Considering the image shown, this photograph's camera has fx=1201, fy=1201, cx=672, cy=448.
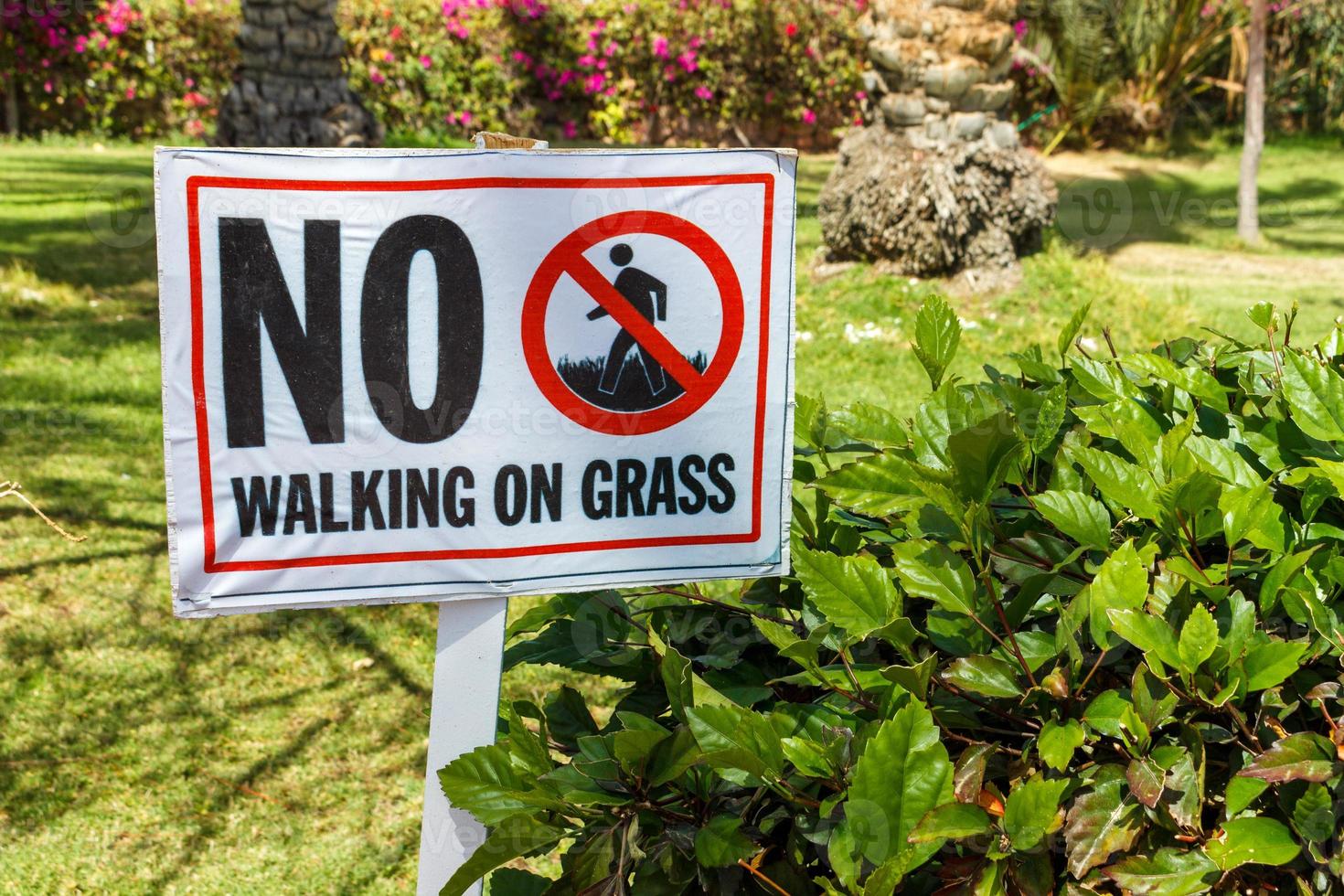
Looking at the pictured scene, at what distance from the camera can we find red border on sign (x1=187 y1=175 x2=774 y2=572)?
1534 mm

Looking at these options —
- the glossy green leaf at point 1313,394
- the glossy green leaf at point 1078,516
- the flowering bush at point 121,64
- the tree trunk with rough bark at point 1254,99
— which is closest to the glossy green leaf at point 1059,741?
the glossy green leaf at point 1078,516

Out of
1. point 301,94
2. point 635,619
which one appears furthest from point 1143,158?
point 635,619

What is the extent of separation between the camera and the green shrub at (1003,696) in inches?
47.2

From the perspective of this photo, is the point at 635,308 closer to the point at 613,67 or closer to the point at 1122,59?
the point at 613,67

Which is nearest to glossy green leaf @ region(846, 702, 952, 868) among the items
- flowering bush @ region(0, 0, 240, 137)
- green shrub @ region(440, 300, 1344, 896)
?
green shrub @ region(440, 300, 1344, 896)

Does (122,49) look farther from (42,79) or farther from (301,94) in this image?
(301,94)

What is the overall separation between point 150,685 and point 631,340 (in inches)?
95.0

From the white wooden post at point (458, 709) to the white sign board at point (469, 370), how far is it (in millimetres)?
57

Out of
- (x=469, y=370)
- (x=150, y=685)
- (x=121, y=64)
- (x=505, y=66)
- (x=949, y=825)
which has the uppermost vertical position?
(x=505, y=66)

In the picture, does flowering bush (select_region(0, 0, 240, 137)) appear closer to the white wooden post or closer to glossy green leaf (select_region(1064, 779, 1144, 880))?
the white wooden post

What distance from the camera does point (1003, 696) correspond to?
1.27m

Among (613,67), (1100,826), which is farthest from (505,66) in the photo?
(1100,826)

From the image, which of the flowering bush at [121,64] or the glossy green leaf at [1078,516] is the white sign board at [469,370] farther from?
the flowering bush at [121,64]

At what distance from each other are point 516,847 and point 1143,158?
48.0ft
